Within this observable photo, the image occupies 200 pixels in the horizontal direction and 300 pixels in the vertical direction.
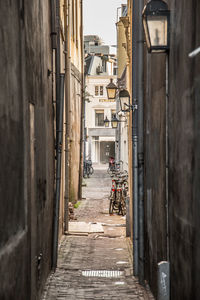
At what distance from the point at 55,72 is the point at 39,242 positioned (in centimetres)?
401

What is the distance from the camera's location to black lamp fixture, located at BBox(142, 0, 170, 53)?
5445 mm

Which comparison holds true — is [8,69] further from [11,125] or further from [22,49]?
[22,49]

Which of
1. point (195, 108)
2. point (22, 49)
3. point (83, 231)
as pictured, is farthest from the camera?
point (83, 231)

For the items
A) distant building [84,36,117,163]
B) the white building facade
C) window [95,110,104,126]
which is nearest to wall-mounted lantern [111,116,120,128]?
distant building [84,36,117,163]

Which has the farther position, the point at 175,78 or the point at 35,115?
the point at 35,115

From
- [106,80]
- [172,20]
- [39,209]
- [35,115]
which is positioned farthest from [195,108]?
[106,80]

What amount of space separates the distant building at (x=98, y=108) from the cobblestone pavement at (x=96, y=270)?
3766 centimetres

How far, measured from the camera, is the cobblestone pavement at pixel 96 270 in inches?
306

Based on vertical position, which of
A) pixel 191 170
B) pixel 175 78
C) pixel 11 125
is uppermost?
pixel 175 78

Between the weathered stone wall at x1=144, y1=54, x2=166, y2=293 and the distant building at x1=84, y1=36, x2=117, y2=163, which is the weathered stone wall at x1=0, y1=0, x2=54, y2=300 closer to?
the weathered stone wall at x1=144, y1=54, x2=166, y2=293

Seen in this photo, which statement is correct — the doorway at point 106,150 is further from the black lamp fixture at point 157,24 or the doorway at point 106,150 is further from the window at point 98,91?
the black lamp fixture at point 157,24

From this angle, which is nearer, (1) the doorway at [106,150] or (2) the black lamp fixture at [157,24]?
(2) the black lamp fixture at [157,24]

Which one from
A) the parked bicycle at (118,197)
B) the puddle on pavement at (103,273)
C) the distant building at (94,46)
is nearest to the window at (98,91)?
the distant building at (94,46)

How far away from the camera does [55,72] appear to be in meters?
10.1
